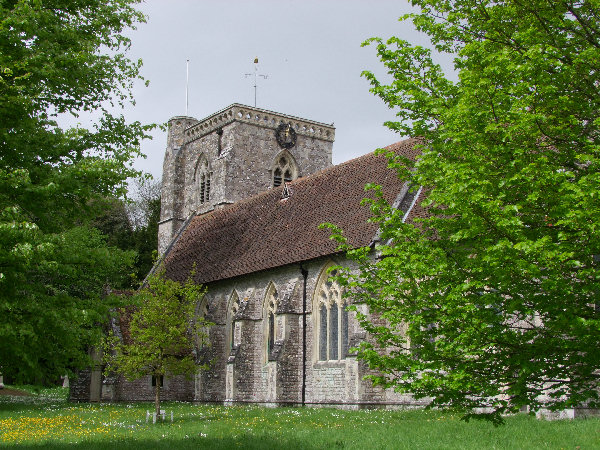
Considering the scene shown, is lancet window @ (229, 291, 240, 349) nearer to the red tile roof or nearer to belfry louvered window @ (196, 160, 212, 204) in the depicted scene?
the red tile roof

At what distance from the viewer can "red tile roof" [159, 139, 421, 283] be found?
25.4 meters

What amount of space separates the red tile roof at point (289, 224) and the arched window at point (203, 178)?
4498 millimetres

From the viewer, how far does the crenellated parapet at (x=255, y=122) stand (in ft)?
131

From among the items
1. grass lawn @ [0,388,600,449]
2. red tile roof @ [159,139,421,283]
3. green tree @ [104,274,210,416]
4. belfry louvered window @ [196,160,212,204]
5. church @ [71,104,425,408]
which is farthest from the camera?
belfry louvered window @ [196,160,212,204]

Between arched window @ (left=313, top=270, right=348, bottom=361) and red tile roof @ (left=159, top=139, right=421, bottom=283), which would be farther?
red tile roof @ (left=159, top=139, right=421, bottom=283)

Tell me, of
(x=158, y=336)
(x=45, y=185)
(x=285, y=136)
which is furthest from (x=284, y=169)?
(x=45, y=185)

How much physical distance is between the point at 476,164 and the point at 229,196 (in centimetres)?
3071

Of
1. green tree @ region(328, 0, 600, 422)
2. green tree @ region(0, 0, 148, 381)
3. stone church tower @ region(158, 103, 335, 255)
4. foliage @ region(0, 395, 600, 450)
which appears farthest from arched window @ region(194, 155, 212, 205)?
green tree @ region(328, 0, 600, 422)

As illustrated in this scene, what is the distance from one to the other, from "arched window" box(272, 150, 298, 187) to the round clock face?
1.52 feet

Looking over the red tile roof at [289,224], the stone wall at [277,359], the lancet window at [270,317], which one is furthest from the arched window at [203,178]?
the lancet window at [270,317]

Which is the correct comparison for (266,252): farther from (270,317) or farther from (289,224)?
(270,317)

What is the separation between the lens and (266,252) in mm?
28641

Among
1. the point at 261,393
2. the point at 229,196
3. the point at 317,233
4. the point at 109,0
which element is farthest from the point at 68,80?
the point at 229,196

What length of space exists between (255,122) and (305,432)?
27.2 meters
